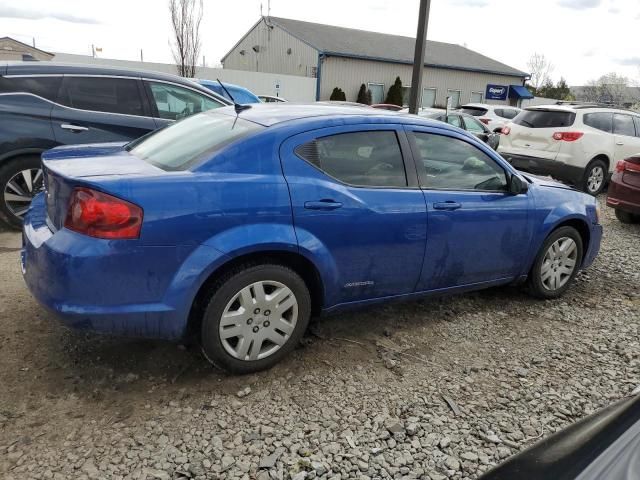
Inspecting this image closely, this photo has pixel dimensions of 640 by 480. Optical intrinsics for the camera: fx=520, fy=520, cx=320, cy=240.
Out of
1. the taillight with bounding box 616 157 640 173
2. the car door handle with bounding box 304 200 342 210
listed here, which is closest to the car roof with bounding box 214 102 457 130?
the car door handle with bounding box 304 200 342 210

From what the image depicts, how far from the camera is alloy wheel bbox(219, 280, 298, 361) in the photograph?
288 cm

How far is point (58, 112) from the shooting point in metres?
5.39

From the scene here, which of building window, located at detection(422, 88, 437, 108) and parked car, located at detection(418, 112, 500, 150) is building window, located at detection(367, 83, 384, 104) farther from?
parked car, located at detection(418, 112, 500, 150)

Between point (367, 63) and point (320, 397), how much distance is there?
1226 inches

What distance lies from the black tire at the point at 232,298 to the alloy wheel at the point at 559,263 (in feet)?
7.65

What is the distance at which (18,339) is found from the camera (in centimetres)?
330

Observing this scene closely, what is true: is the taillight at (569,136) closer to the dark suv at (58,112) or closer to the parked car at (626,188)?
the parked car at (626,188)

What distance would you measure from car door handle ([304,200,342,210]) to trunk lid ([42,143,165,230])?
2.71 feet

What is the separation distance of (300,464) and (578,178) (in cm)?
862

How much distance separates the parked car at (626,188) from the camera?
23.6ft

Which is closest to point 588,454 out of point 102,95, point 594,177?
point 102,95

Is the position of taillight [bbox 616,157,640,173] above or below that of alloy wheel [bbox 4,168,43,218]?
above

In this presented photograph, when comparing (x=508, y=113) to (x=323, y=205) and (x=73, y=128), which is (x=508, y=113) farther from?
(x=323, y=205)

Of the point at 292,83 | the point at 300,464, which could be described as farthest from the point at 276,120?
the point at 292,83
